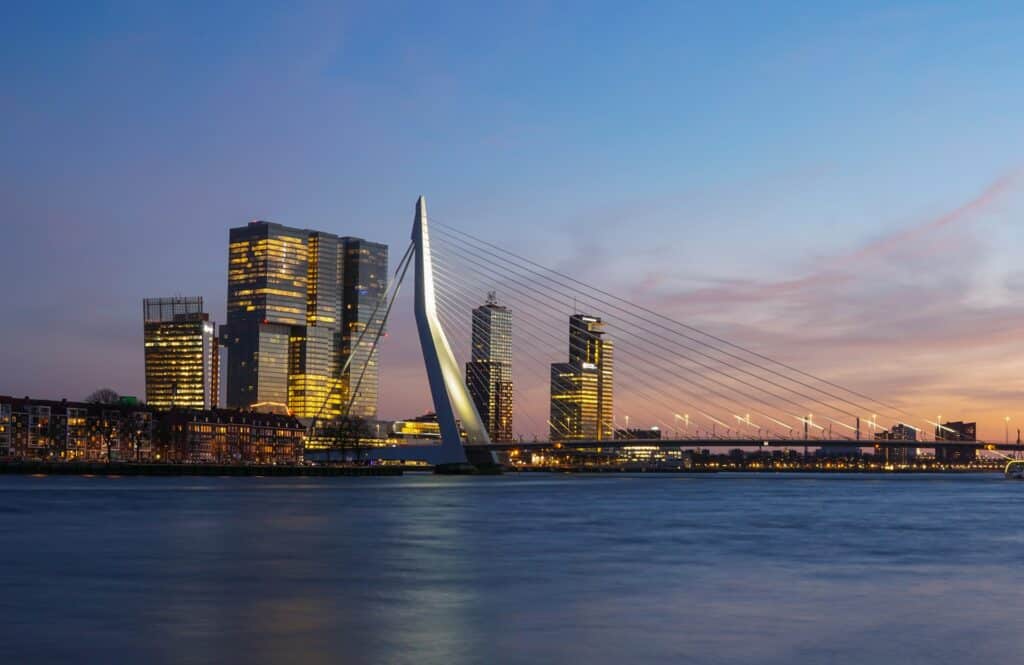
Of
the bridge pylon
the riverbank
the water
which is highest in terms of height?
the bridge pylon

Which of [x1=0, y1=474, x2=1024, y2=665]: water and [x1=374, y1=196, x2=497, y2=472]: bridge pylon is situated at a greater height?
[x1=374, y1=196, x2=497, y2=472]: bridge pylon

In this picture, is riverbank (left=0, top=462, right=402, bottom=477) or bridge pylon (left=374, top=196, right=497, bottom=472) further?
riverbank (left=0, top=462, right=402, bottom=477)

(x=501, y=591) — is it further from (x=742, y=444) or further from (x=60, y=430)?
(x=60, y=430)

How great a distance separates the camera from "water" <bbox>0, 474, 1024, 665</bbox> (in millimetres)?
17297

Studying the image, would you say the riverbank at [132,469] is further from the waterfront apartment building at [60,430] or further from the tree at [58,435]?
the tree at [58,435]

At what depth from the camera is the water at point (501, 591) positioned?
1730cm

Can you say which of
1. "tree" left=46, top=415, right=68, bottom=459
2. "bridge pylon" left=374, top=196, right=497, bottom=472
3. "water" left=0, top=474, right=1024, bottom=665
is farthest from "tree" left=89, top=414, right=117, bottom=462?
"water" left=0, top=474, right=1024, bottom=665

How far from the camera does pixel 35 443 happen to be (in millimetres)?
187375

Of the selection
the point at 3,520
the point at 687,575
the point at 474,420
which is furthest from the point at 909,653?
the point at 474,420

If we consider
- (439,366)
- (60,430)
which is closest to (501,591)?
(439,366)

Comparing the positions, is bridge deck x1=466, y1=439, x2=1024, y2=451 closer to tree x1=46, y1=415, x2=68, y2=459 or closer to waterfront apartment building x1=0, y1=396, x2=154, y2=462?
waterfront apartment building x1=0, y1=396, x2=154, y2=462

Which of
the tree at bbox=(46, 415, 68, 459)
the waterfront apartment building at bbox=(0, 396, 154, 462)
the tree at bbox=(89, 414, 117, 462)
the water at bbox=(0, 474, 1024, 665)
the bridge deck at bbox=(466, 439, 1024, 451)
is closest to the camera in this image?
the water at bbox=(0, 474, 1024, 665)

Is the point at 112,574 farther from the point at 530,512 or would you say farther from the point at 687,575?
the point at 530,512

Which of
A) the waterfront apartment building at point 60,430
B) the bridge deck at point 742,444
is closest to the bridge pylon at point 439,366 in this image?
the bridge deck at point 742,444
